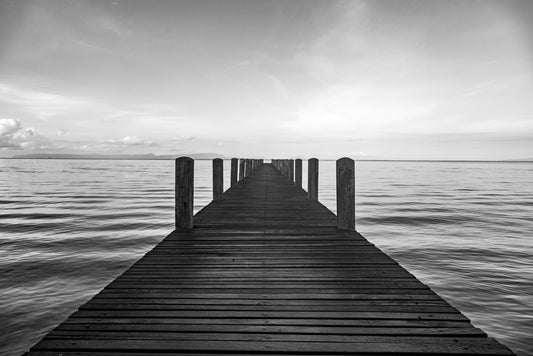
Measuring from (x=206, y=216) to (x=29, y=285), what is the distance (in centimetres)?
413

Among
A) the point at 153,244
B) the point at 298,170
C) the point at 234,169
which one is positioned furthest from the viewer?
the point at 234,169

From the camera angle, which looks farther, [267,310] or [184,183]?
[184,183]

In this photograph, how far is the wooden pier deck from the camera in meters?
2.61

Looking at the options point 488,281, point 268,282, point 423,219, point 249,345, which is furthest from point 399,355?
point 423,219

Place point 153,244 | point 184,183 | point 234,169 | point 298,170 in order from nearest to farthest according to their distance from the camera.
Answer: point 184,183 → point 153,244 → point 298,170 → point 234,169

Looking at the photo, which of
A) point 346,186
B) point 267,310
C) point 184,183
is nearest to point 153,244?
point 184,183

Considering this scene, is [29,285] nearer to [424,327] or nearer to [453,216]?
[424,327]

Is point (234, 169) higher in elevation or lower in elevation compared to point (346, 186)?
higher

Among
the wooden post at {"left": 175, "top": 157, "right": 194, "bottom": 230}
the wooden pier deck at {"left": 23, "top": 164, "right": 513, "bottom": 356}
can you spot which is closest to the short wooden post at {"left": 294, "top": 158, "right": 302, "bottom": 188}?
the wooden post at {"left": 175, "top": 157, "right": 194, "bottom": 230}

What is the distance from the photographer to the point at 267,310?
10.4ft

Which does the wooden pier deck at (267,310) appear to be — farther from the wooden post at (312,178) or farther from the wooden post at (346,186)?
the wooden post at (312,178)

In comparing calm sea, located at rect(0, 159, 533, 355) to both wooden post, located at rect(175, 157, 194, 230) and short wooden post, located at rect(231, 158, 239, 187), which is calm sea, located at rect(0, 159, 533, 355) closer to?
wooden post, located at rect(175, 157, 194, 230)

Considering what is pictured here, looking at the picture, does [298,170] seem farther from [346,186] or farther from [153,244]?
[346,186]

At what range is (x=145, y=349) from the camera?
8.36 ft
